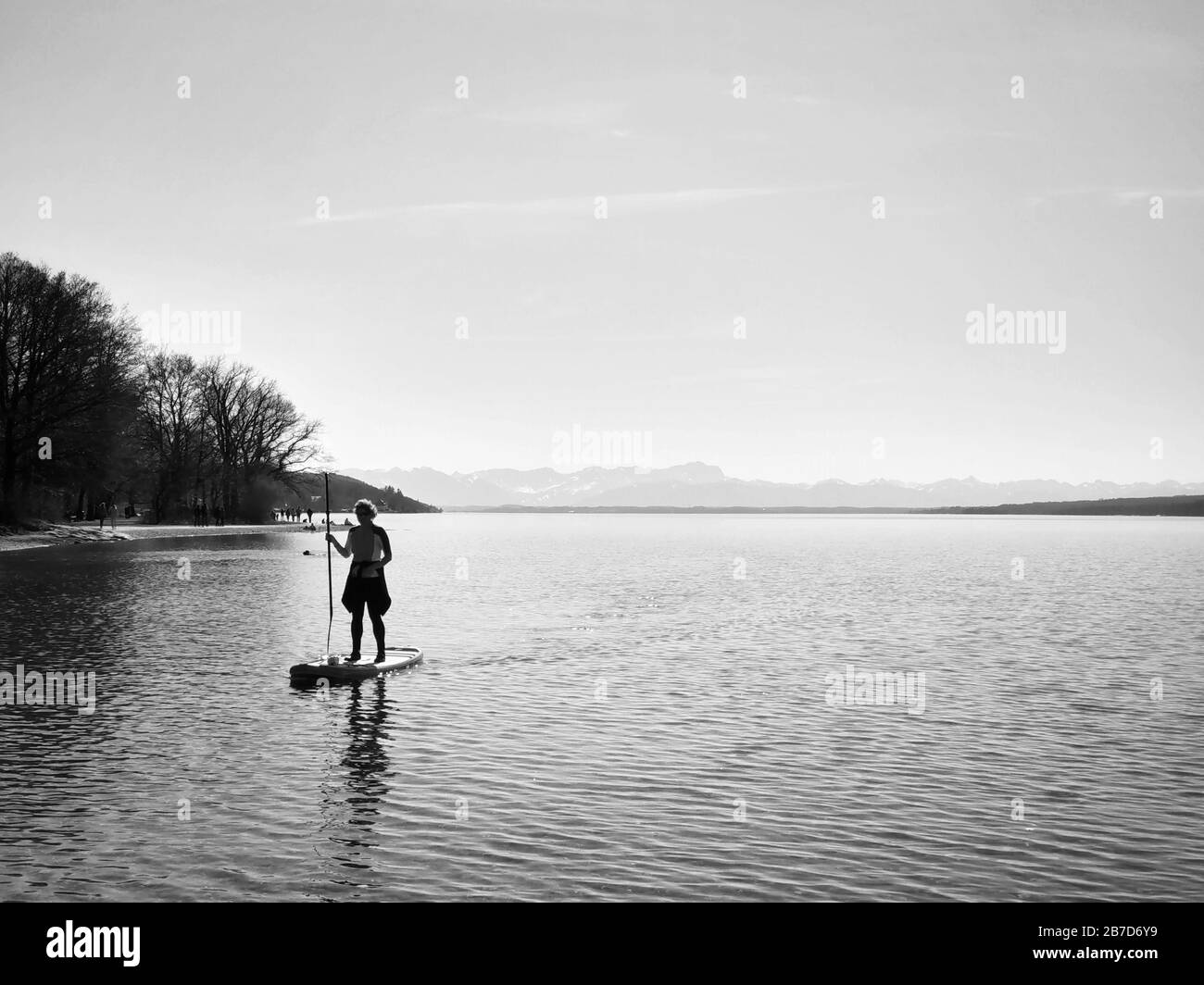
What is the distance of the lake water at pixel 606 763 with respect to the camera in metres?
9.28

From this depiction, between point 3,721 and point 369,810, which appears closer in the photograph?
point 369,810

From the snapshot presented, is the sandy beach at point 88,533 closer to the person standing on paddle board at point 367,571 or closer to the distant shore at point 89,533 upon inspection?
the distant shore at point 89,533

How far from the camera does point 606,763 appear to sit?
13.7m

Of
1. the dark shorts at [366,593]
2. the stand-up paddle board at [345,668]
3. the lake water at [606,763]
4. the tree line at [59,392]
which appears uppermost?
the tree line at [59,392]

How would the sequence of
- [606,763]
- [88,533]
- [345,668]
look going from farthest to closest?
1. [88,533]
2. [345,668]
3. [606,763]

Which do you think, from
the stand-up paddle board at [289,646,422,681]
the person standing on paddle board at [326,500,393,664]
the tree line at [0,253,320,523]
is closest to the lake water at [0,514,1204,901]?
the stand-up paddle board at [289,646,422,681]

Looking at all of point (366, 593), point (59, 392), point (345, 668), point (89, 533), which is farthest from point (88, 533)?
point (345, 668)

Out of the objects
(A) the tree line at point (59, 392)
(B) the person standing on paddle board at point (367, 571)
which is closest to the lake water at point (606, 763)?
(B) the person standing on paddle board at point (367, 571)

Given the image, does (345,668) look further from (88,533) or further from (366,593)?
(88,533)

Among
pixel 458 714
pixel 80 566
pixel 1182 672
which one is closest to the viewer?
pixel 458 714

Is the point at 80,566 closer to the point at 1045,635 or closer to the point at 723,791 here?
the point at 1045,635
